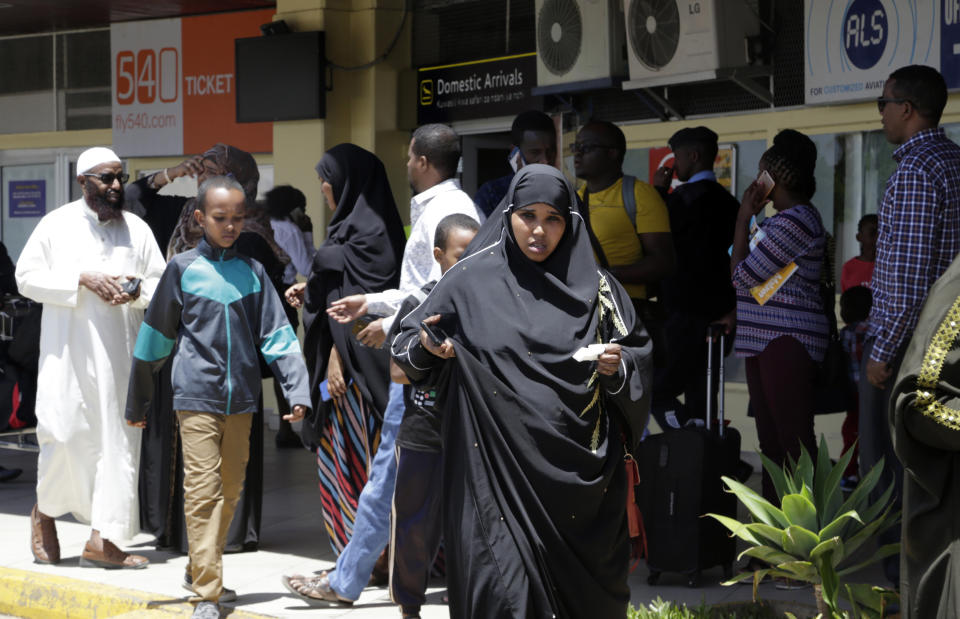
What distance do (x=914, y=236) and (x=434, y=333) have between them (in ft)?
7.03

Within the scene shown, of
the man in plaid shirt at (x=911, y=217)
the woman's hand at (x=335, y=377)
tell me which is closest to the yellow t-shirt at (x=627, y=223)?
the man in plaid shirt at (x=911, y=217)

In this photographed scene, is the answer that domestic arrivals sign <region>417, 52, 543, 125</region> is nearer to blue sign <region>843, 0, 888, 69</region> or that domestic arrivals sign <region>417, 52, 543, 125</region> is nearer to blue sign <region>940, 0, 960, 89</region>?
blue sign <region>843, 0, 888, 69</region>

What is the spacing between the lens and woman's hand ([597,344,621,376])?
12.2 ft

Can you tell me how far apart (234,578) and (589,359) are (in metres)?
2.91

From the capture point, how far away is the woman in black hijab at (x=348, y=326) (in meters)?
5.69

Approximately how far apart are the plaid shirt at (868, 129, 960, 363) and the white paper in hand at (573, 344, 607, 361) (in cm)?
176

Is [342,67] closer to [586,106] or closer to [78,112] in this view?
[586,106]

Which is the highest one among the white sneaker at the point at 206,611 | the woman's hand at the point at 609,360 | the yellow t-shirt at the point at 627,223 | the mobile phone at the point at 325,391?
the yellow t-shirt at the point at 627,223

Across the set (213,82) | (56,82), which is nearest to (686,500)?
(213,82)

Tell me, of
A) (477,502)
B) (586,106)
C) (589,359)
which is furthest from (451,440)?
(586,106)

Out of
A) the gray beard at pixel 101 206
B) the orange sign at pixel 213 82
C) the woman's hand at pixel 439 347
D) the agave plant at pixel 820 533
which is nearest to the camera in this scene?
the woman's hand at pixel 439 347

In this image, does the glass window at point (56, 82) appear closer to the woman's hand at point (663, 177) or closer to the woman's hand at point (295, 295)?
the woman's hand at point (663, 177)

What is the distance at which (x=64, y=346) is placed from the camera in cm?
613

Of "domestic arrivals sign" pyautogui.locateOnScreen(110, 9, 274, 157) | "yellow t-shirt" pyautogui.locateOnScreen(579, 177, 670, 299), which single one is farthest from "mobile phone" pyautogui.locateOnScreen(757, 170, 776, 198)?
"domestic arrivals sign" pyautogui.locateOnScreen(110, 9, 274, 157)
